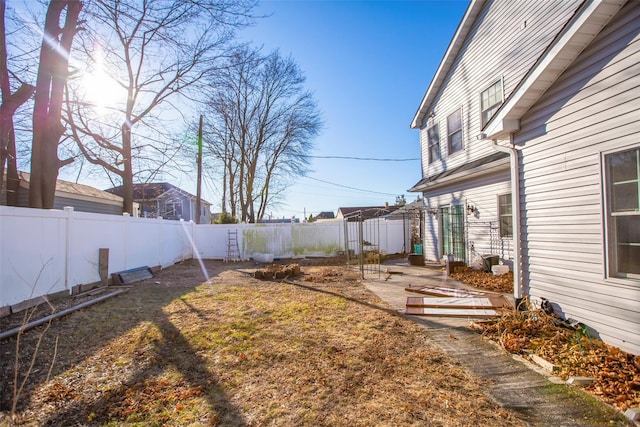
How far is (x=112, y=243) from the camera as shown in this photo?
8.70 m

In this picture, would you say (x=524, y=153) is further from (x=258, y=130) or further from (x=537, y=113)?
(x=258, y=130)

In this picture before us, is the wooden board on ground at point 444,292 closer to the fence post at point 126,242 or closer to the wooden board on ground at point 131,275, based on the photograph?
the wooden board on ground at point 131,275

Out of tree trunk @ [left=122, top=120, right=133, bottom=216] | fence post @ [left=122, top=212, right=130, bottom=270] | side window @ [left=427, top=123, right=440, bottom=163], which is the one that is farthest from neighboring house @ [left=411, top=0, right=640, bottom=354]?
tree trunk @ [left=122, top=120, right=133, bottom=216]

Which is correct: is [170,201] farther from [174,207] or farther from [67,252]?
[67,252]

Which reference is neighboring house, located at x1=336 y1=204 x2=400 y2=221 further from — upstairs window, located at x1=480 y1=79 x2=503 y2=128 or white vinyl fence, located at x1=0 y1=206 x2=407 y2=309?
upstairs window, located at x1=480 y1=79 x2=503 y2=128

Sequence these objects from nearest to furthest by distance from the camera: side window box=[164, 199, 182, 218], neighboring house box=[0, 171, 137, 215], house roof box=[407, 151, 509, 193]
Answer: house roof box=[407, 151, 509, 193] < neighboring house box=[0, 171, 137, 215] < side window box=[164, 199, 182, 218]

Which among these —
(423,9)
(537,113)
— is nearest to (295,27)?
(423,9)

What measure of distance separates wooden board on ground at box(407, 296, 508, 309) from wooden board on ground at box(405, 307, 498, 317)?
0.30ft

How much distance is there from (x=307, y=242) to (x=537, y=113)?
13.0 meters

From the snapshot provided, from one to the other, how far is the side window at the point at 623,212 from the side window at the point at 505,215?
4.49 m

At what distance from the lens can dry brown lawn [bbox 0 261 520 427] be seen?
2.61 m

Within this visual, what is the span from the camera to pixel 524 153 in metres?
4.94

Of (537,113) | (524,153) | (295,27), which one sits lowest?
(524,153)

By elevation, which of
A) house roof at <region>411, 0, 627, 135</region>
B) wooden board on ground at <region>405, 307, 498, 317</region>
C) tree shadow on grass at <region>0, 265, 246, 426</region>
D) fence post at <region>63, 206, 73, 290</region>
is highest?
house roof at <region>411, 0, 627, 135</region>
